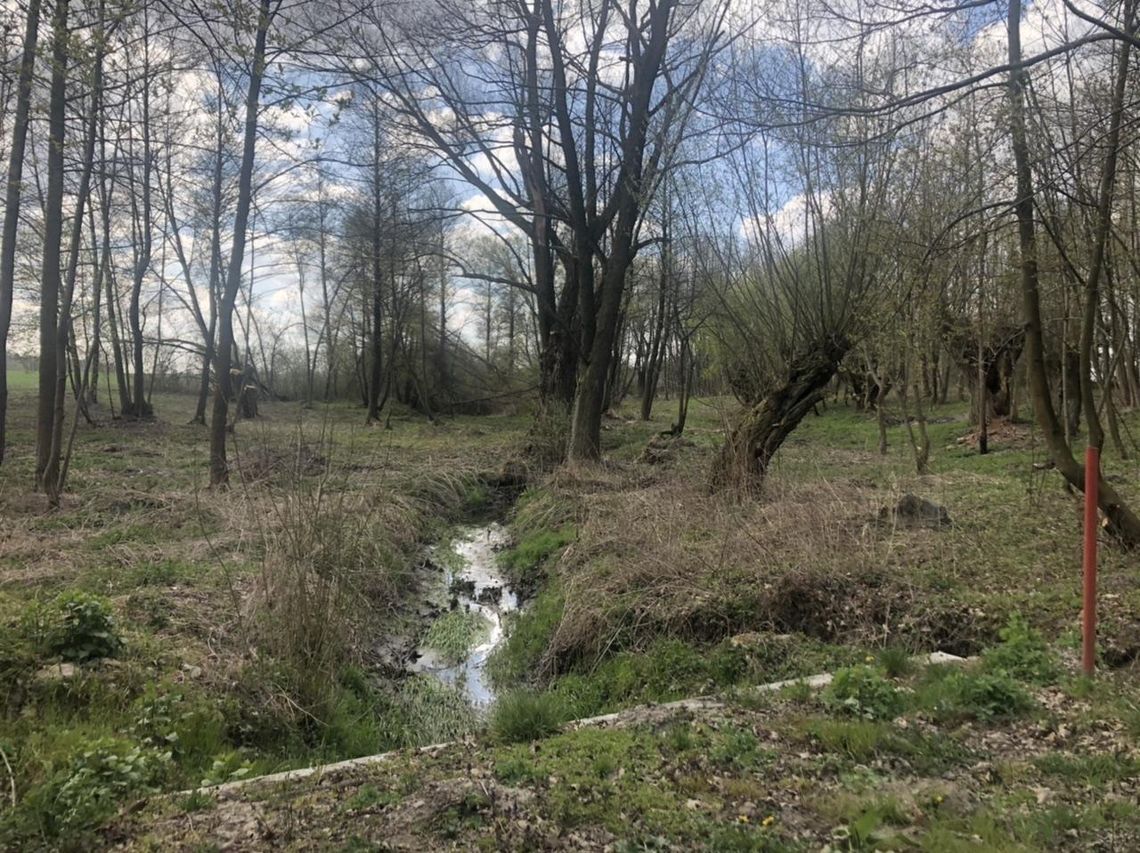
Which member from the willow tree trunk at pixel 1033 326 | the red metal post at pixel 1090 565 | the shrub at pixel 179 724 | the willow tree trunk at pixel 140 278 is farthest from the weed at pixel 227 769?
the willow tree trunk at pixel 140 278

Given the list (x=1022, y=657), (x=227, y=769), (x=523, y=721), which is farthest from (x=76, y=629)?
(x=1022, y=657)

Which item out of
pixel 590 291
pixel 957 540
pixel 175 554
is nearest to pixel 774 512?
pixel 957 540

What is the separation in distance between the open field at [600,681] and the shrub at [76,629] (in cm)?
2

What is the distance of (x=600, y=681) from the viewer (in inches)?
214

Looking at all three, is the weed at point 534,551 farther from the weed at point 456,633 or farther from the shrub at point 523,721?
the shrub at point 523,721

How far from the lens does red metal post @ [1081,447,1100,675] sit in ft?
12.7

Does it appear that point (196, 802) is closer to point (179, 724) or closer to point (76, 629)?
point (179, 724)

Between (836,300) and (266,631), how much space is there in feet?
25.1

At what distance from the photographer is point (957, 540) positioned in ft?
22.7

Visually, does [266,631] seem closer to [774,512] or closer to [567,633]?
[567,633]

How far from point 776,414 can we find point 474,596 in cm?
464

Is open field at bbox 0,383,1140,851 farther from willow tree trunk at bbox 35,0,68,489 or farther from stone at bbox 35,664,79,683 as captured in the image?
willow tree trunk at bbox 35,0,68,489

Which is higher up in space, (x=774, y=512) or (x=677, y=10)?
(x=677, y=10)

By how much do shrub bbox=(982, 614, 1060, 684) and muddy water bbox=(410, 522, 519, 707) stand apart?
11.8 feet
